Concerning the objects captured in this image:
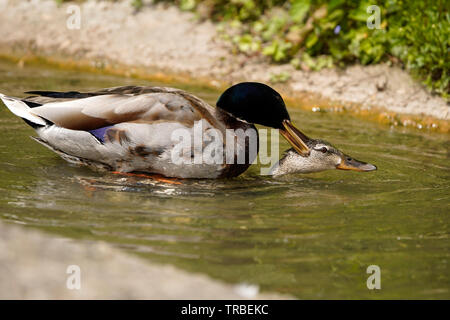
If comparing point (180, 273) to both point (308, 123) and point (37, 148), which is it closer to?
point (37, 148)

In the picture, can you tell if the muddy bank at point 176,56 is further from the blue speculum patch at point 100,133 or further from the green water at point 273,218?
the blue speculum patch at point 100,133

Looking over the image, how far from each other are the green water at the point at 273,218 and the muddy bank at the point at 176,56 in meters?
1.33

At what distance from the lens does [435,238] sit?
4.33m

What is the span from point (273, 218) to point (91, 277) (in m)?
1.63

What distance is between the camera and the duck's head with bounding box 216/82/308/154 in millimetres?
5492

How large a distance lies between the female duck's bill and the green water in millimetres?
99

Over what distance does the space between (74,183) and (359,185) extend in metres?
2.06

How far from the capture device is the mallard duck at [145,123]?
529 cm

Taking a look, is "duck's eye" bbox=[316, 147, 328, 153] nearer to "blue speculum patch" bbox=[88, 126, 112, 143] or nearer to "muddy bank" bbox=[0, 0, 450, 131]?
"blue speculum patch" bbox=[88, 126, 112, 143]

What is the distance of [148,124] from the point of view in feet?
17.4
